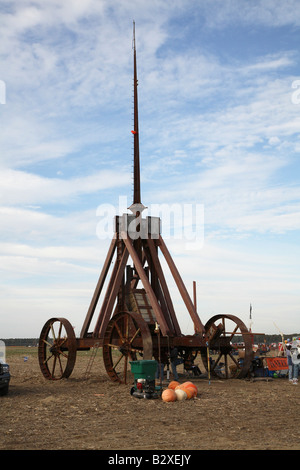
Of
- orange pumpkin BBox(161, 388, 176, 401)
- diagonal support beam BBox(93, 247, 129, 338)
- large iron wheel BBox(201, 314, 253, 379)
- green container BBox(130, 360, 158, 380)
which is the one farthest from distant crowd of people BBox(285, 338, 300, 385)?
diagonal support beam BBox(93, 247, 129, 338)

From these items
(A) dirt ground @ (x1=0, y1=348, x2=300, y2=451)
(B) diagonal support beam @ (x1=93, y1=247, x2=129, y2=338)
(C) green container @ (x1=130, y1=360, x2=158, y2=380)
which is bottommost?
(A) dirt ground @ (x1=0, y1=348, x2=300, y2=451)

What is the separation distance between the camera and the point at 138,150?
22.4 meters

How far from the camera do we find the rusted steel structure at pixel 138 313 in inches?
678

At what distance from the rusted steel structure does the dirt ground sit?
1.88m

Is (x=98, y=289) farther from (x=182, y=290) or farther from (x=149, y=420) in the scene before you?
(x=149, y=420)

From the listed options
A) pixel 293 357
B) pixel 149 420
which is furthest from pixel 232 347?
pixel 149 420

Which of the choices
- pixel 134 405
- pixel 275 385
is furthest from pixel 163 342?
pixel 134 405

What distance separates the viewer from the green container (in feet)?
43.3

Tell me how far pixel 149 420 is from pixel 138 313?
8.40m

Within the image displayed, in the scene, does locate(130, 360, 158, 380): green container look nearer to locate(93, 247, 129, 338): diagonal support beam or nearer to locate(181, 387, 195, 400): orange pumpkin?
locate(181, 387, 195, 400): orange pumpkin

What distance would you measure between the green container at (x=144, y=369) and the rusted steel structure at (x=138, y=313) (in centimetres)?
306

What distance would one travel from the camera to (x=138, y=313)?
60.2 ft
